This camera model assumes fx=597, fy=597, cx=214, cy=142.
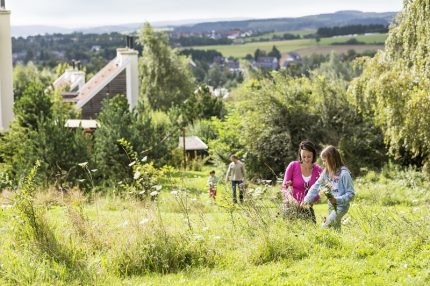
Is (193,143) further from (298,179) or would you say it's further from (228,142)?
(298,179)

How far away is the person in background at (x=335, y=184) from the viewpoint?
7684 mm

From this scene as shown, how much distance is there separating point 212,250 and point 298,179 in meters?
1.73

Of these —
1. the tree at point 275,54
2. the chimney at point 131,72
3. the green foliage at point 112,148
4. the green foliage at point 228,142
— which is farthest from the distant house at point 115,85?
the tree at point 275,54

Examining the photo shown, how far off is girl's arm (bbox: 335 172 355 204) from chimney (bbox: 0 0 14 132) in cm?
2331

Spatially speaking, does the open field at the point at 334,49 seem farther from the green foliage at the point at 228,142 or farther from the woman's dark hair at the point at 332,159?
the woman's dark hair at the point at 332,159

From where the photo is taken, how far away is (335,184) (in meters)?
7.75

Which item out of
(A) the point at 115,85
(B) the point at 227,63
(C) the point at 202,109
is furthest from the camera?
(B) the point at 227,63

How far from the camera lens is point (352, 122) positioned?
24.1 metres

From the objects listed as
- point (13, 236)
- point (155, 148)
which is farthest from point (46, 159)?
A: point (13, 236)

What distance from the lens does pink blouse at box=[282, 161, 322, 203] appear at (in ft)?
27.1

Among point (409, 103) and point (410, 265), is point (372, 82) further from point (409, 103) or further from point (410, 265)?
point (410, 265)

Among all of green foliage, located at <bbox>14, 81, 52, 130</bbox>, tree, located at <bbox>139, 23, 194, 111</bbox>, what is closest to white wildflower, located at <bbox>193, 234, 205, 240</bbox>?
green foliage, located at <bbox>14, 81, 52, 130</bbox>

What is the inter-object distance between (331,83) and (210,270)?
60.5 ft

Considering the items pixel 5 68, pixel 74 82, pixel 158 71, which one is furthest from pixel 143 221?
pixel 74 82
